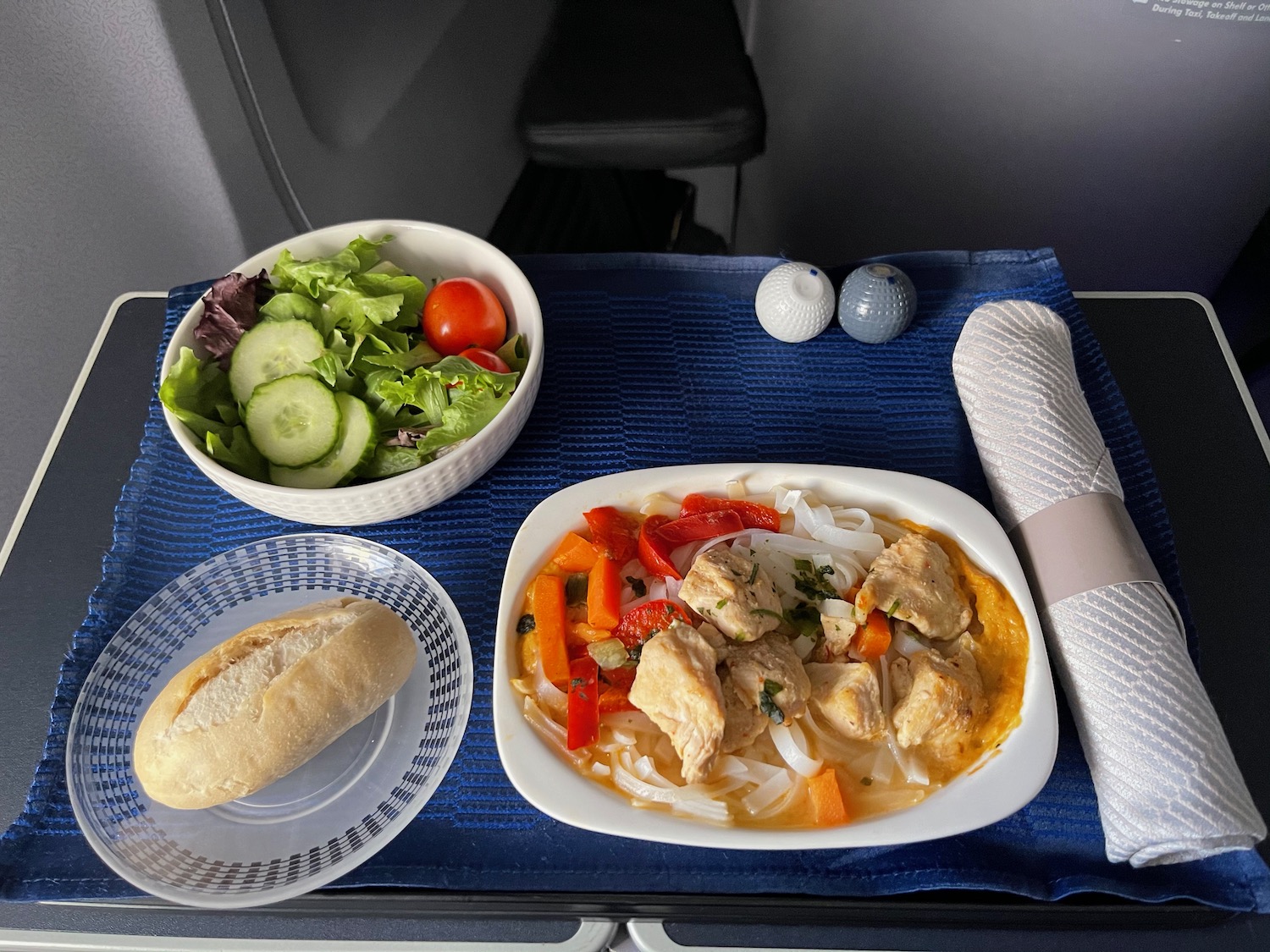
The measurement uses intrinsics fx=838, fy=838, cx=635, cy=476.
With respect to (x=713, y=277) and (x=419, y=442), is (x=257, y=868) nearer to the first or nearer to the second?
(x=419, y=442)

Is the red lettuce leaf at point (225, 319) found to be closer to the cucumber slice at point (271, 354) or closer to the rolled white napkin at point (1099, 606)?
the cucumber slice at point (271, 354)

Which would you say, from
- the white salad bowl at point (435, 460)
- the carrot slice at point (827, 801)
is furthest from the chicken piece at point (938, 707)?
the white salad bowl at point (435, 460)

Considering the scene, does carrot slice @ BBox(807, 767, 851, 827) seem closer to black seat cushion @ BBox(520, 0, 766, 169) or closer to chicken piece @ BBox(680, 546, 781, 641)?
chicken piece @ BBox(680, 546, 781, 641)

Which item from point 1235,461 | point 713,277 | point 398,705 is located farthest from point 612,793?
point 1235,461

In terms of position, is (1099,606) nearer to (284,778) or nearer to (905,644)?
(905,644)

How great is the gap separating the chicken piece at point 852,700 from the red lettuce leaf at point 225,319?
110 centimetres

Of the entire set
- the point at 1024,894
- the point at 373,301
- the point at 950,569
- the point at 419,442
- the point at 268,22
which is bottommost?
the point at 1024,894

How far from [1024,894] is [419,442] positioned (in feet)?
3.62

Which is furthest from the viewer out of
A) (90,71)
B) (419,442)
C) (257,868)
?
(90,71)

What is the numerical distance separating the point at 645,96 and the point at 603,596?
5.02 ft

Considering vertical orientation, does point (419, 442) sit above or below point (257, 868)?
above

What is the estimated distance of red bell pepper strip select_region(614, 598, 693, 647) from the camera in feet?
4.08

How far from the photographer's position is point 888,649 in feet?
4.15

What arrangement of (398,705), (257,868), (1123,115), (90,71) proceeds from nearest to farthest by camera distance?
(257,868) < (398,705) < (90,71) < (1123,115)
